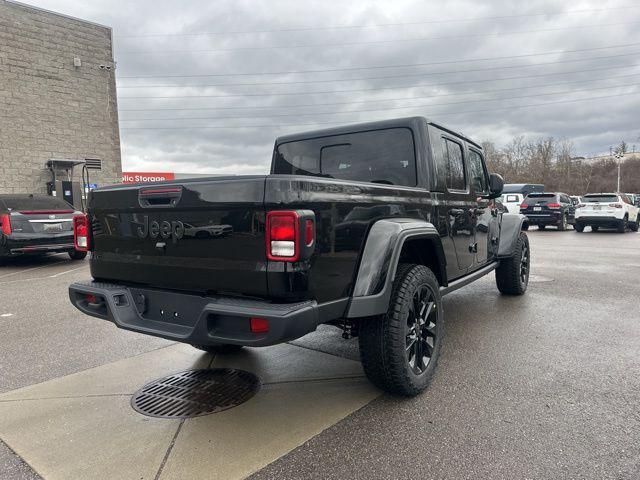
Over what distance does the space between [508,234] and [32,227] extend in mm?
8780

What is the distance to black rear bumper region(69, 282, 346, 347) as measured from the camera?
236cm

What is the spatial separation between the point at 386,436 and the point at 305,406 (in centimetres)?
66

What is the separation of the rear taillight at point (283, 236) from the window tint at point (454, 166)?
87.1 inches

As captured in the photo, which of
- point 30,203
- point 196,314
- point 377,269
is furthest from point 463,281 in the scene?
point 30,203

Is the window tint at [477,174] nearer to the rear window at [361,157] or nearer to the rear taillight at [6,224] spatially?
the rear window at [361,157]

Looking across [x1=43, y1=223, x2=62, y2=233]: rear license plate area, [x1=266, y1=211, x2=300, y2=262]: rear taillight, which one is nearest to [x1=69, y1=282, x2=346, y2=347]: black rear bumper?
[x1=266, y1=211, x2=300, y2=262]: rear taillight

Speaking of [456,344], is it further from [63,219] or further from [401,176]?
[63,219]

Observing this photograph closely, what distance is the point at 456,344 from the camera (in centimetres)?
432

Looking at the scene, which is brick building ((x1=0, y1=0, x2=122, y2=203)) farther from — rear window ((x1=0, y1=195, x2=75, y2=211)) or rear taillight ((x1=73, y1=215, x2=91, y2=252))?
rear taillight ((x1=73, y1=215, x2=91, y2=252))

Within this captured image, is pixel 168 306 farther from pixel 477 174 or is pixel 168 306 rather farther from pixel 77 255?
pixel 77 255

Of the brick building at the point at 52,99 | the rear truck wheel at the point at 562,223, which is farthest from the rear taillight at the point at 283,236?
the rear truck wheel at the point at 562,223

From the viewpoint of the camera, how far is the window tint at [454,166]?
13.9 ft

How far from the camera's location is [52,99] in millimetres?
18594

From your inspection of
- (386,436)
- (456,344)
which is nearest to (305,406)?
(386,436)
